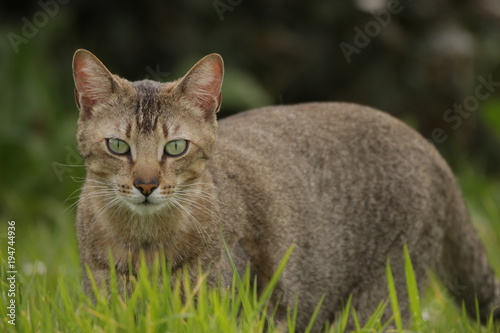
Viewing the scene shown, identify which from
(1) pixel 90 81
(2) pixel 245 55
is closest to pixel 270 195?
(1) pixel 90 81

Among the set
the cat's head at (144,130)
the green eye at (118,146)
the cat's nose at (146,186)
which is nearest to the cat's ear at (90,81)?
the cat's head at (144,130)

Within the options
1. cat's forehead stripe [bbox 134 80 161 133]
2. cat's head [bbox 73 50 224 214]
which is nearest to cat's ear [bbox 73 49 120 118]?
cat's head [bbox 73 50 224 214]

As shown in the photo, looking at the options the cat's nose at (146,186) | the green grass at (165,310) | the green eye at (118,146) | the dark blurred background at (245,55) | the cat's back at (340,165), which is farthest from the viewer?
the dark blurred background at (245,55)

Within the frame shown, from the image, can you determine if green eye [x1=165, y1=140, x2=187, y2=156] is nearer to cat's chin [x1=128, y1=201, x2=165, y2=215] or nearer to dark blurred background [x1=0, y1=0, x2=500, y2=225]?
cat's chin [x1=128, y1=201, x2=165, y2=215]

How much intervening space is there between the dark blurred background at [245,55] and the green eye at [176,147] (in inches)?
121

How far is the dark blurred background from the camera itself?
653 centimetres

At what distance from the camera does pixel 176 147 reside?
3.45 meters

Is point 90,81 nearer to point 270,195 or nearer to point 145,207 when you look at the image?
point 145,207

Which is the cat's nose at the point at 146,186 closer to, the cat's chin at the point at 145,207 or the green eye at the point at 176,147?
the cat's chin at the point at 145,207

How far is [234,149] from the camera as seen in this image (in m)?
4.07

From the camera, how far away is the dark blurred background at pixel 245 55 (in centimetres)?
653

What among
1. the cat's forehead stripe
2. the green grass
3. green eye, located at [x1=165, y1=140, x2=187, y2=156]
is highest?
Answer: the cat's forehead stripe

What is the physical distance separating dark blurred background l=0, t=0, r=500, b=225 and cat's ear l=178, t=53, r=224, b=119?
2.89 m

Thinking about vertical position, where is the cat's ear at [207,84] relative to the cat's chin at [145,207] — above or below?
above
